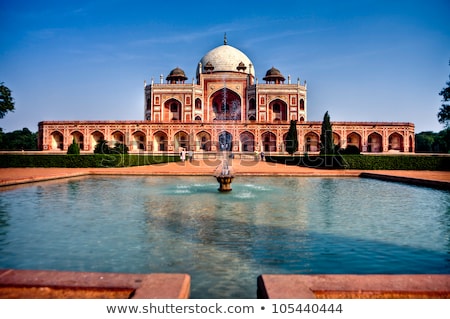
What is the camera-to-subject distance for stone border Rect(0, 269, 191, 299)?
Result: 7.11ft

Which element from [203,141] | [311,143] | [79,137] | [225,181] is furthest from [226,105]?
[225,181]

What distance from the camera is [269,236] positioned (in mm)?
4461

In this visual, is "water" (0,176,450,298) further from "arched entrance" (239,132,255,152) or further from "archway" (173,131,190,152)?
"archway" (173,131,190,152)

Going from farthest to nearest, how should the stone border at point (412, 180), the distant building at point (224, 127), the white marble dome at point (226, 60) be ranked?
the white marble dome at point (226, 60) < the distant building at point (224, 127) < the stone border at point (412, 180)

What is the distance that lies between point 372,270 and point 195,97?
108ft

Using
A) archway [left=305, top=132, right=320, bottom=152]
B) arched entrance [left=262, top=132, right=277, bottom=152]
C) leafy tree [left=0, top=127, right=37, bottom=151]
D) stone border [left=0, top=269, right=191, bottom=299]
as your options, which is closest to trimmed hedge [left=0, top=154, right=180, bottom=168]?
stone border [left=0, top=269, right=191, bottom=299]

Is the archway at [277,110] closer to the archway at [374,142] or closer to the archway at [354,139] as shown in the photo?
the archway at [354,139]

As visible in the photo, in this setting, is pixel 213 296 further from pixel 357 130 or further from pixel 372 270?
pixel 357 130

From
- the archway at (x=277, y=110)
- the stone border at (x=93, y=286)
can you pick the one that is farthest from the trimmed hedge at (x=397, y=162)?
the archway at (x=277, y=110)

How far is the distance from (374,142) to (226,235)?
30.5 metres

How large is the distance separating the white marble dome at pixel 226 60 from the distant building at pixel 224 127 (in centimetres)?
Answer: 210

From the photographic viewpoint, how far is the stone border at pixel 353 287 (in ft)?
7.09

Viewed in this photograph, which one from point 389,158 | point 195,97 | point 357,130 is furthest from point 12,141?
point 389,158

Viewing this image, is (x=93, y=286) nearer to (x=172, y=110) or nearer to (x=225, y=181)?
(x=225, y=181)
